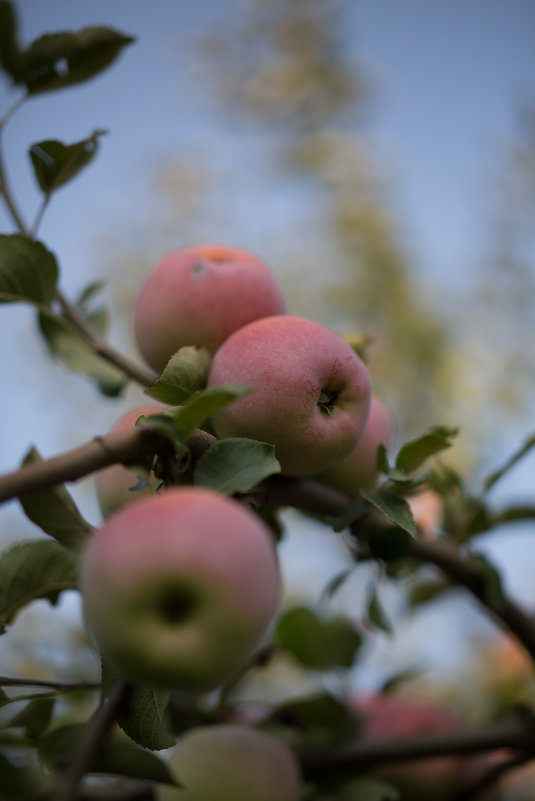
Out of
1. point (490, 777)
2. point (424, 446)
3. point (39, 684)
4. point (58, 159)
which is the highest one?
point (58, 159)

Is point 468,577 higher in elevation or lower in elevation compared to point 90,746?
lower

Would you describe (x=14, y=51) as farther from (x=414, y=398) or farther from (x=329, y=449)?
(x=414, y=398)

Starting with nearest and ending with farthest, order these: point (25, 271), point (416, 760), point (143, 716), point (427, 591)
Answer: point (143, 716)
point (25, 271)
point (416, 760)
point (427, 591)

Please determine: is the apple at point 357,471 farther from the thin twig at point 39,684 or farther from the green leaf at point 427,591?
the green leaf at point 427,591

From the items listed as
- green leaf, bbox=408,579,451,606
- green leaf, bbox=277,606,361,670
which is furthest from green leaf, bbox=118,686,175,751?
green leaf, bbox=408,579,451,606

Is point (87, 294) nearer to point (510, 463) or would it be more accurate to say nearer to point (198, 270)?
point (198, 270)

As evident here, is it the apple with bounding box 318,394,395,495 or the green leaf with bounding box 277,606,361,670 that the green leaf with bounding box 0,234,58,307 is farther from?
the green leaf with bounding box 277,606,361,670

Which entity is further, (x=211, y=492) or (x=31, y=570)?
(x=31, y=570)

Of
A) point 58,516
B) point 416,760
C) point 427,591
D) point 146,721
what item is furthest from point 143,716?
point 427,591

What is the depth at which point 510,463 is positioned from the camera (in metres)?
0.57

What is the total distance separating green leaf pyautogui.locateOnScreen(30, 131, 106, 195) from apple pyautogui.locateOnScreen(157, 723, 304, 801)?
0.42 m

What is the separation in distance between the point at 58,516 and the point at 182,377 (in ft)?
0.34

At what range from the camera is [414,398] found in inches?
131

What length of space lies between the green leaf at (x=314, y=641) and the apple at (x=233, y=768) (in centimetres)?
16
